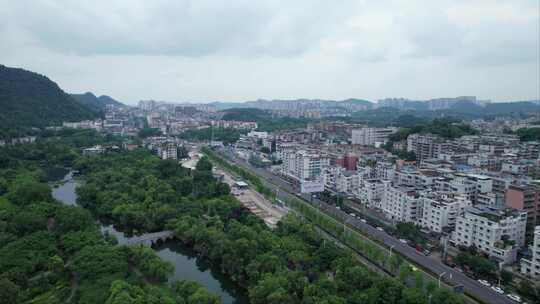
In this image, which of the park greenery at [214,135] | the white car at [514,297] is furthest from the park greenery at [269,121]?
the white car at [514,297]

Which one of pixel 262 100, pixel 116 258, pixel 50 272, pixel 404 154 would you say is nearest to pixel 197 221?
pixel 116 258

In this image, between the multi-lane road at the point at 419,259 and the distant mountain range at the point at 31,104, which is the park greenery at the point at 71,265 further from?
the distant mountain range at the point at 31,104

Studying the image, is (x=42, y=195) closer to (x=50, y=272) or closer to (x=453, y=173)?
(x=50, y=272)

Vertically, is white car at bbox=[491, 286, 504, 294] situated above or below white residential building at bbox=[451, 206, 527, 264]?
below

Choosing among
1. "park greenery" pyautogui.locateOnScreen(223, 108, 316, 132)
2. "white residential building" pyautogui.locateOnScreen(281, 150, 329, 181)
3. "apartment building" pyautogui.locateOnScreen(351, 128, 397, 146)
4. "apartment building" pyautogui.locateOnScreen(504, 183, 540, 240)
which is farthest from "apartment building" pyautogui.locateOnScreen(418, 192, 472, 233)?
"park greenery" pyautogui.locateOnScreen(223, 108, 316, 132)

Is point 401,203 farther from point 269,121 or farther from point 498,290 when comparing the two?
point 269,121

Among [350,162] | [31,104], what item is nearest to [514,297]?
[350,162]

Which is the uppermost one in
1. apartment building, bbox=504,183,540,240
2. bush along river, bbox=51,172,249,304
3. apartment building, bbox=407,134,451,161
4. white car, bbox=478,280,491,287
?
apartment building, bbox=407,134,451,161

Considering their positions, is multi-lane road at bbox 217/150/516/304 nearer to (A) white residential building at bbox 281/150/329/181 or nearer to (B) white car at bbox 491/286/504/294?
(B) white car at bbox 491/286/504/294
